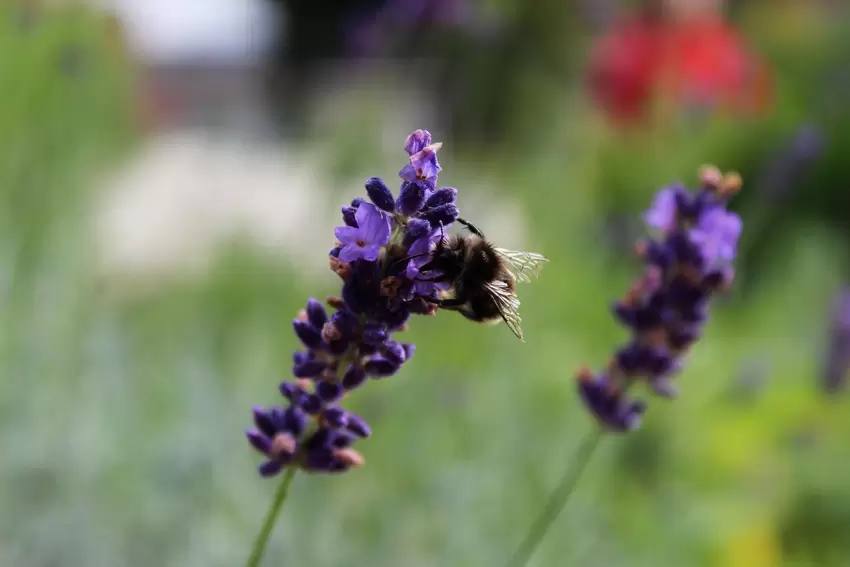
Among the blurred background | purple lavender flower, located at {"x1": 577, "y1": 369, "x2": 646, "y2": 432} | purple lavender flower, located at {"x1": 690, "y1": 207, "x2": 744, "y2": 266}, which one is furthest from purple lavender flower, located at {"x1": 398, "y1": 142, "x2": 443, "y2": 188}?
the blurred background

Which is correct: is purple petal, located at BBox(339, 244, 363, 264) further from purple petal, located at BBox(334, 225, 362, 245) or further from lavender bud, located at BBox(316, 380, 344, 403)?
lavender bud, located at BBox(316, 380, 344, 403)

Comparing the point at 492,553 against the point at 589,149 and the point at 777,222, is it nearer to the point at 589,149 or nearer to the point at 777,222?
the point at 777,222

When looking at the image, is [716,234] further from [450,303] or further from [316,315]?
[316,315]

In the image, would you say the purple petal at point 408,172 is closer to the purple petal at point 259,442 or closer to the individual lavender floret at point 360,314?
the individual lavender floret at point 360,314

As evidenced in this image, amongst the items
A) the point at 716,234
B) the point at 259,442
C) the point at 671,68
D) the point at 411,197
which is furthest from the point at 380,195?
the point at 671,68

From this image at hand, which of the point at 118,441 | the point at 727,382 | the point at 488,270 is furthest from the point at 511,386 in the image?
the point at 488,270
